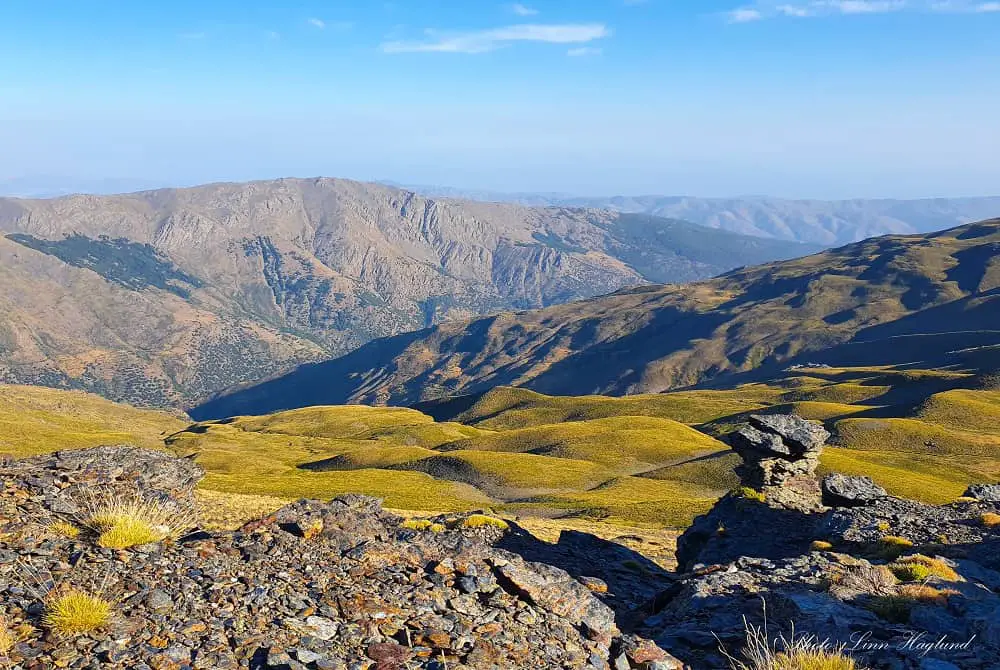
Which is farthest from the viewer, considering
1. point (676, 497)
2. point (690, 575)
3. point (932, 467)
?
point (932, 467)

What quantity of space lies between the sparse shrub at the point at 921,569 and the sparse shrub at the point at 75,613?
21.4 metres

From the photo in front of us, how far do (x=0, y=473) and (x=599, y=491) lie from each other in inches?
2896

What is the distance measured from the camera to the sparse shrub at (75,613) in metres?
10.9

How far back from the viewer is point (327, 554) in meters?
16.2

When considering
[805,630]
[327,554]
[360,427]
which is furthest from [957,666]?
[360,427]

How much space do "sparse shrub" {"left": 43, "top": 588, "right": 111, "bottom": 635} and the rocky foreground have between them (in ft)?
0.58

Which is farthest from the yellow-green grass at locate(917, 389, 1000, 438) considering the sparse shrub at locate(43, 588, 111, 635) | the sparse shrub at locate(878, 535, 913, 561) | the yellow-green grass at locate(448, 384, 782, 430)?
the sparse shrub at locate(43, 588, 111, 635)

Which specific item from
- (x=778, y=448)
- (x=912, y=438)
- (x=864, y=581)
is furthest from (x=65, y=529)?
(x=912, y=438)

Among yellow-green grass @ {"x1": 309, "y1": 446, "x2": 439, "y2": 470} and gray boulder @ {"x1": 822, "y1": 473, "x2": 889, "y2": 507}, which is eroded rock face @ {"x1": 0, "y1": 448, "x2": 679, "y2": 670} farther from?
yellow-green grass @ {"x1": 309, "y1": 446, "x2": 439, "y2": 470}

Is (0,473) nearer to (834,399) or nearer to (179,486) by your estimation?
(179,486)

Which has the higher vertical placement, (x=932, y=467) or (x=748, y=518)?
(x=748, y=518)

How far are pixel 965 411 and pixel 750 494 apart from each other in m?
118

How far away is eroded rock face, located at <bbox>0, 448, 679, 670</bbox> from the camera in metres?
11.3

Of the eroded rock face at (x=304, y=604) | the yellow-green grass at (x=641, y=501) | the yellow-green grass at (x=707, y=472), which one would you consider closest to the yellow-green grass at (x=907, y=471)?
the yellow-green grass at (x=707, y=472)
